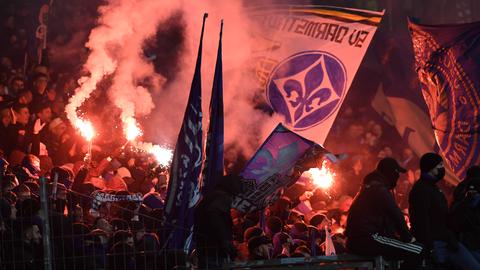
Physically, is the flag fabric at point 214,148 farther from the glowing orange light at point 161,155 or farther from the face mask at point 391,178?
the glowing orange light at point 161,155

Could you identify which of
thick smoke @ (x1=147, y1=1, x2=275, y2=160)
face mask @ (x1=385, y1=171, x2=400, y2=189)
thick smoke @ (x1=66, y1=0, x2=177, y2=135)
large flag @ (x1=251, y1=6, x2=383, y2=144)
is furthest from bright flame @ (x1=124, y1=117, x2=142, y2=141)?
face mask @ (x1=385, y1=171, x2=400, y2=189)

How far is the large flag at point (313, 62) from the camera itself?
12.4 meters

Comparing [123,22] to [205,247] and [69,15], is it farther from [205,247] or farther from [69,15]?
[205,247]

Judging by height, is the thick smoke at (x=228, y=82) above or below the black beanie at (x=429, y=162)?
above

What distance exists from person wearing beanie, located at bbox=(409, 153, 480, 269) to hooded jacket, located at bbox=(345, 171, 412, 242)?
305 millimetres

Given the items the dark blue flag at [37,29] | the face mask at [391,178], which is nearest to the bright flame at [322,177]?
the dark blue flag at [37,29]

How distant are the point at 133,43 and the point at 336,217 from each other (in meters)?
4.08

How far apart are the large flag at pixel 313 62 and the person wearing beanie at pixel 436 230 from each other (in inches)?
151

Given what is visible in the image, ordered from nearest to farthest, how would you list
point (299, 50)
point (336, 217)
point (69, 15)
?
point (336, 217) → point (299, 50) → point (69, 15)

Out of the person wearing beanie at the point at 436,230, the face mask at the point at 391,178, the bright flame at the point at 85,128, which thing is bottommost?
the person wearing beanie at the point at 436,230

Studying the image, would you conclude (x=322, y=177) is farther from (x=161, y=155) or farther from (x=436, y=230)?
(x=436, y=230)

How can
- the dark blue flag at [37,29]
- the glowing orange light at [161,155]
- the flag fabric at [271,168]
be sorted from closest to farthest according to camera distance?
the flag fabric at [271,168] → the glowing orange light at [161,155] → the dark blue flag at [37,29]

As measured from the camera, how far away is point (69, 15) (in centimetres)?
1557

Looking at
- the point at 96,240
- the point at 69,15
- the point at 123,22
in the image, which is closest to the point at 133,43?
the point at 123,22
